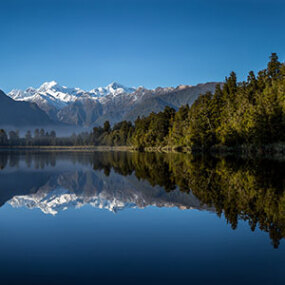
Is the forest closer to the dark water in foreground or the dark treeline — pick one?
the dark treeline

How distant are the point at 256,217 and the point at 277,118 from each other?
48.8 metres

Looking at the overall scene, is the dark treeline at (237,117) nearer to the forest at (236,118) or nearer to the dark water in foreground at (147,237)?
the forest at (236,118)

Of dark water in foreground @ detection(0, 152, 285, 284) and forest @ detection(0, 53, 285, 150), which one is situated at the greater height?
forest @ detection(0, 53, 285, 150)

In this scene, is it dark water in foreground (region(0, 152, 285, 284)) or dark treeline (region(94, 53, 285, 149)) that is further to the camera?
dark treeline (region(94, 53, 285, 149))

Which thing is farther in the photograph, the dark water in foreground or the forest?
the forest

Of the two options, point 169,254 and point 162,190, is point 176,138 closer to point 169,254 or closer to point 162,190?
point 162,190

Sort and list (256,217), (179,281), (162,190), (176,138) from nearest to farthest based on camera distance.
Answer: (179,281) < (256,217) < (162,190) < (176,138)

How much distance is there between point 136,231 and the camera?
1142 centimetres

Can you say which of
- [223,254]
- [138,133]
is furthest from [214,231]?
[138,133]

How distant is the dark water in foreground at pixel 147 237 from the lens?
751 cm

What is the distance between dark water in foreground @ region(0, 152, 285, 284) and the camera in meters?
7.51

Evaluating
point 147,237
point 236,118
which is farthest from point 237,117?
point 147,237

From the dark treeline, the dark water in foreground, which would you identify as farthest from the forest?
the dark water in foreground

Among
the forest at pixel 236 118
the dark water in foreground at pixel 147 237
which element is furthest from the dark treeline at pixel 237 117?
the dark water in foreground at pixel 147 237
